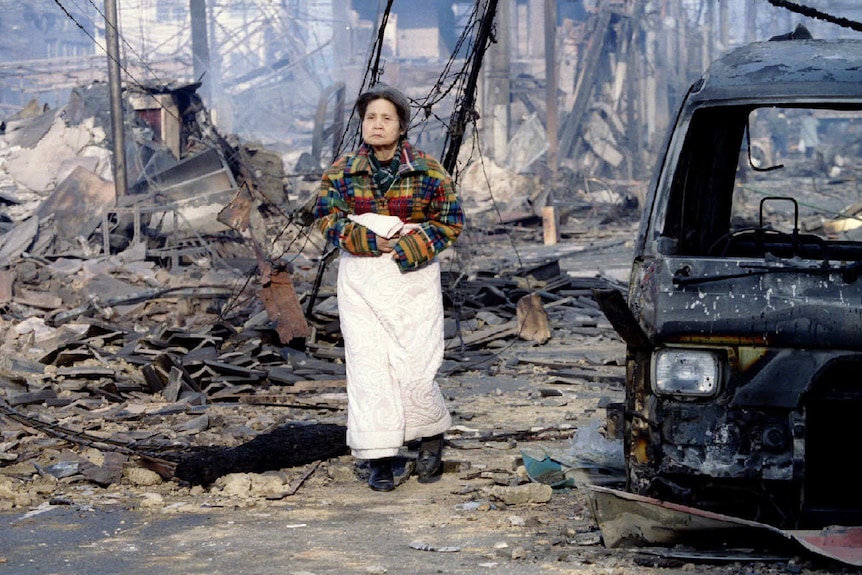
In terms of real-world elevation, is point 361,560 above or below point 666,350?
below

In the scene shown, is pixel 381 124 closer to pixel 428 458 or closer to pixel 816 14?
pixel 428 458

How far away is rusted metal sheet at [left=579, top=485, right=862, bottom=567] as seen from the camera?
14.6 ft

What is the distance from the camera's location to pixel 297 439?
7.49 m

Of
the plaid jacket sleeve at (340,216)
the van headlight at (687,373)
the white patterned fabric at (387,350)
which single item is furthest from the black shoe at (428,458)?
the van headlight at (687,373)

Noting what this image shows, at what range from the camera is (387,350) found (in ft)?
20.3

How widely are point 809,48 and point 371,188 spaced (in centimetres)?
224

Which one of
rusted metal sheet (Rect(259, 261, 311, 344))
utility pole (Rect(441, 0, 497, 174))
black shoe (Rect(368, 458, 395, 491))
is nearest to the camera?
black shoe (Rect(368, 458, 395, 491))

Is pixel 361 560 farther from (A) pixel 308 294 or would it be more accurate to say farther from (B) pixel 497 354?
(A) pixel 308 294

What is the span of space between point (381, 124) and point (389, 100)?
13cm

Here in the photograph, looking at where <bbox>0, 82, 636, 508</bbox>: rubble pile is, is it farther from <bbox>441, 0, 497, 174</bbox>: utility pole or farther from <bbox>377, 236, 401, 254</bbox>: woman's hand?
<bbox>377, 236, 401, 254</bbox>: woman's hand

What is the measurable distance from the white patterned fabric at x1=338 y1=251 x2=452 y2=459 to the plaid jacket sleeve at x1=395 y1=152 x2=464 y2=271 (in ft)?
0.34

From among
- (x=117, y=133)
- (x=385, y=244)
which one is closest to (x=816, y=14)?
(x=385, y=244)

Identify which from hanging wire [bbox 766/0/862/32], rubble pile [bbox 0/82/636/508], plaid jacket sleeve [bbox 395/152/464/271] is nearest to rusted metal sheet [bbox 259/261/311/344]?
rubble pile [bbox 0/82/636/508]

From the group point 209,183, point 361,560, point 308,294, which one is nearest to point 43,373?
point 308,294
